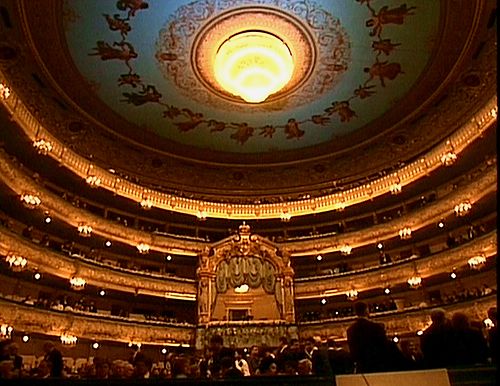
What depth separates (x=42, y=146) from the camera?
2089cm

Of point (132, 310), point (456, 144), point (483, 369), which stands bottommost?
point (483, 369)

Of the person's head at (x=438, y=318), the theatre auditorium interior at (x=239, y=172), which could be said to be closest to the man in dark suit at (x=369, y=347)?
the person's head at (x=438, y=318)

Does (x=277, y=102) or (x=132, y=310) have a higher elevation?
(x=277, y=102)

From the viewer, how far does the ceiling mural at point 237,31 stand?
60.8ft

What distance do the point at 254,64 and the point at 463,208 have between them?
11595 millimetres

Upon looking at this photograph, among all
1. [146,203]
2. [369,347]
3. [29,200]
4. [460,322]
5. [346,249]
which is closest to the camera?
[460,322]

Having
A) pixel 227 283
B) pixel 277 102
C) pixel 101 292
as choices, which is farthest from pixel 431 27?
pixel 101 292

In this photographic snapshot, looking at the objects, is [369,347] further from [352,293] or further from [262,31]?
[352,293]

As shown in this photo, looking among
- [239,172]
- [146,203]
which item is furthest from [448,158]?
[146,203]

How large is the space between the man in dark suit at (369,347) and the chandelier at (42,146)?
17.4 metres

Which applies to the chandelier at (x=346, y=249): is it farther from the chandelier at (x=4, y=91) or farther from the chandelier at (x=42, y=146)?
the chandelier at (x=4, y=91)

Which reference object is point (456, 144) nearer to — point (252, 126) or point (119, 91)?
point (252, 126)

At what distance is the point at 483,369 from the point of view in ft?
19.5

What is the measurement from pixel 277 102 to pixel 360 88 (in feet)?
13.2
